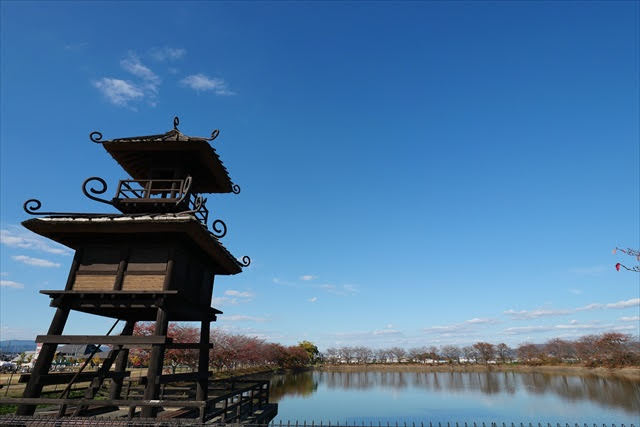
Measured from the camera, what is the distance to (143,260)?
31.3ft

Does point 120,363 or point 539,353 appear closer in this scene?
point 120,363

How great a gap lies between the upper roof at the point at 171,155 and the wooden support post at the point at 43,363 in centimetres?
494

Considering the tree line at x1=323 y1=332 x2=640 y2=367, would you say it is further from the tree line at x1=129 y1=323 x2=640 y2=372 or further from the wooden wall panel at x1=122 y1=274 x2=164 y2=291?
the wooden wall panel at x1=122 y1=274 x2=164 y2=291

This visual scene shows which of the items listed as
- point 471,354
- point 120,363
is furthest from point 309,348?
point 120,363

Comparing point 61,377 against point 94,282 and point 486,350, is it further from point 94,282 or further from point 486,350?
point 486,350

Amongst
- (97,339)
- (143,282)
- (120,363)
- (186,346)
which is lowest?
(120,363)

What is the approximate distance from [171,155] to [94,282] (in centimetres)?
443

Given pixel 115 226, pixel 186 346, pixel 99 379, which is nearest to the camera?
pixel 115 226

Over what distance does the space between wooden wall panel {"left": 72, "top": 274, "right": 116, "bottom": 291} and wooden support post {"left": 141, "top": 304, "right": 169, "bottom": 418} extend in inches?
74.2

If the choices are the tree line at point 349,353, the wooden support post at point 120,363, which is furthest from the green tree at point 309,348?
the wooden support post at point 120,363

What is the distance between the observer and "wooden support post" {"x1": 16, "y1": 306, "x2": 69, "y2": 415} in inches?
318

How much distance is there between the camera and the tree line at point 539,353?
6169 cm

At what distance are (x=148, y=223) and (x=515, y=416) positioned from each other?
27999 millimetres

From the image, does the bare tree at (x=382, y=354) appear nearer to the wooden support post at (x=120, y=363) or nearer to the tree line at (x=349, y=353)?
the tree line at (x=349, y=353)
